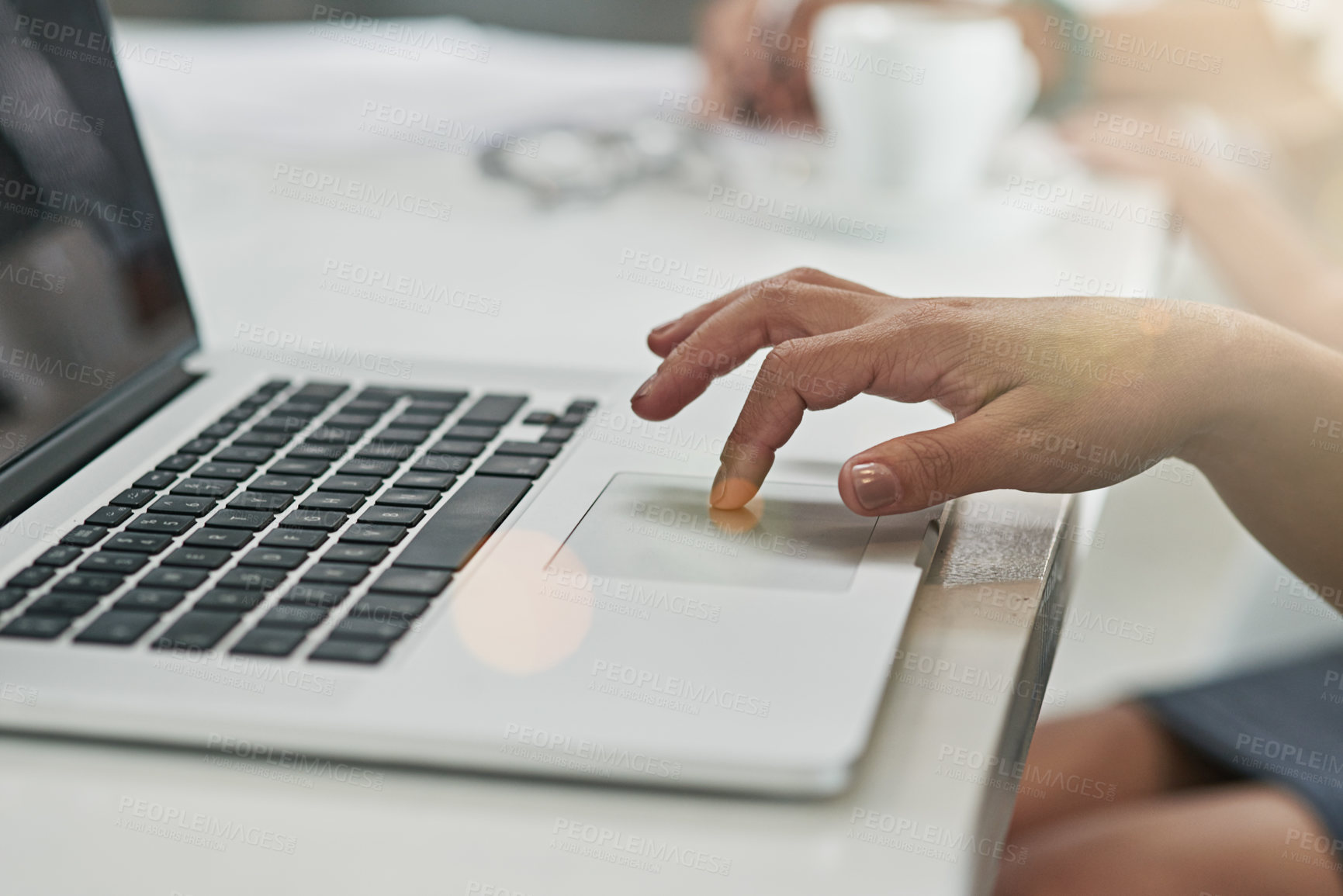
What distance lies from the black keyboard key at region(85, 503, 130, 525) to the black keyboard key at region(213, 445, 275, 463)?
0.06 meters

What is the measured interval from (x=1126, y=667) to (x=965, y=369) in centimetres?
110

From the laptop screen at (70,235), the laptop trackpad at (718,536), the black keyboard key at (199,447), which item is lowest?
the laptop trackpad at (718,536)

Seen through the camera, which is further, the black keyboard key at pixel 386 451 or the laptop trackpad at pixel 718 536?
the black keyboard key at pixel 386 451

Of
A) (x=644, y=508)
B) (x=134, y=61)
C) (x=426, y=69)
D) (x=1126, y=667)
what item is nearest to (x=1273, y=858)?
(x=644, y=508)

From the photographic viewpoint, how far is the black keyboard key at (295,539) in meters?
0.43

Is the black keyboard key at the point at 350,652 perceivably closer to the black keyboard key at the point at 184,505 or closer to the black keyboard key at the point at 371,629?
the black keyboard key at the point at 371,629

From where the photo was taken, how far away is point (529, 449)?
0.53 metres

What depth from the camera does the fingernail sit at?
17.2 inches

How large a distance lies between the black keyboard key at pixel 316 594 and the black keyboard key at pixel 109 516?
0.39ft

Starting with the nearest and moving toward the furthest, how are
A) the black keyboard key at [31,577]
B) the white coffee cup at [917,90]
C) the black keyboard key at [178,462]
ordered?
1. the black keyboard key at [31,577]
2. the black keyboard key at [178,462]
3. the white coffee cup at [917,90]

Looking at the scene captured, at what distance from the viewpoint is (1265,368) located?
1.74 ft

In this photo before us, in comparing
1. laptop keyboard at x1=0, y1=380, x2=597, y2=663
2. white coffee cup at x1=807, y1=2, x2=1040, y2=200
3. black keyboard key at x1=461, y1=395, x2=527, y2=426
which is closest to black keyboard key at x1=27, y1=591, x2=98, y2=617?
laptop keyboard at x1=0, y1=380, x2=597, y2=663

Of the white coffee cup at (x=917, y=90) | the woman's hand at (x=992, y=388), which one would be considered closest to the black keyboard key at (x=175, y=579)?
the woman's hand at (x=992, y=388)

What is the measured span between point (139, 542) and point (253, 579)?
0.23ft
